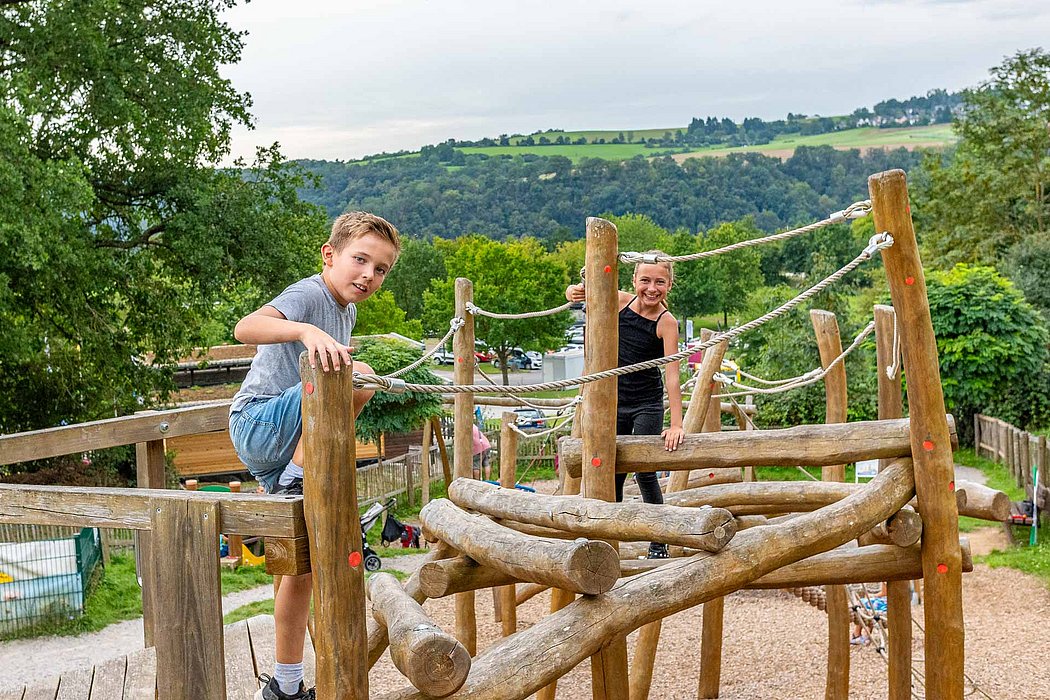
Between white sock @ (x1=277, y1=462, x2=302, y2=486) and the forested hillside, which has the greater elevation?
the forested hillside

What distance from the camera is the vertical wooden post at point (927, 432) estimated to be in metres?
4.08

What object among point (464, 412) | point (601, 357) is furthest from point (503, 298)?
point (601, 357)

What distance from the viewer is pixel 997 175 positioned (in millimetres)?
30484

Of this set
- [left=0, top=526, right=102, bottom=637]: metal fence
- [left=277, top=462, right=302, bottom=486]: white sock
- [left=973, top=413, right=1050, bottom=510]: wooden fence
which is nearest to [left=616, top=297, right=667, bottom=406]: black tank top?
[left=277, top=462, right=302, bottom=486]: white sock

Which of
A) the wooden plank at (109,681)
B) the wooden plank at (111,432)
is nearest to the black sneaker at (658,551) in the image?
the wooden plank at (111,432)

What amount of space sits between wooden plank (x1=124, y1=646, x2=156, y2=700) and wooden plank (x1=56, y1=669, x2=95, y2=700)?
0.52 feet

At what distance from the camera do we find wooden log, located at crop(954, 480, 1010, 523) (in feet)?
16.9

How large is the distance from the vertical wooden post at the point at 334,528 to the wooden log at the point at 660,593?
0.91ft

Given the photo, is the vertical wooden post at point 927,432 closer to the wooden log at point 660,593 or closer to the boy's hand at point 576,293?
the wooden log at point 660,593

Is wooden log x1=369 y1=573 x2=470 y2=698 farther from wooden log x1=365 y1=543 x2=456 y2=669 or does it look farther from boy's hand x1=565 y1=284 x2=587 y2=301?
boy's hand x1=565 y1=284 x2=587 y2=301

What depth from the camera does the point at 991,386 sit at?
21125 millimetres

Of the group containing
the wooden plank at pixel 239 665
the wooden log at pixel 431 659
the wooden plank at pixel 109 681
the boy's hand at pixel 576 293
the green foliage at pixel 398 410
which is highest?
the boy's hand at pixel 576 293

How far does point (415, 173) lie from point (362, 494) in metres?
85.8

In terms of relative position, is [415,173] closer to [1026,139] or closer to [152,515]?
[1026,139]
